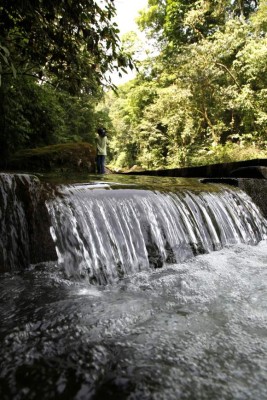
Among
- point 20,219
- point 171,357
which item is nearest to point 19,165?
point 20,219

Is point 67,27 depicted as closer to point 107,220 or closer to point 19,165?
point 107,220

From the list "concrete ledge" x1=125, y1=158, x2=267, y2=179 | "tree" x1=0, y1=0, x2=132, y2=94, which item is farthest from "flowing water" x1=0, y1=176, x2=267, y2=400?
"concrete ledge" x1=125, y1=158, x2=267, y2=179

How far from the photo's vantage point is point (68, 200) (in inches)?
150

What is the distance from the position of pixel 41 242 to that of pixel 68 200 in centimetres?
64

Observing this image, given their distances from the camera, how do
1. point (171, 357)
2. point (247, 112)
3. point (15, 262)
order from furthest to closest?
point (247, 112)
point (15, 262)
point (171, 357)

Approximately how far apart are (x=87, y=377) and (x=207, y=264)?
2576 mm

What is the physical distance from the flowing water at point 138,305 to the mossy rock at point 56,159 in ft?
18.1

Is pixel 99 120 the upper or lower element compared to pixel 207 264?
upper

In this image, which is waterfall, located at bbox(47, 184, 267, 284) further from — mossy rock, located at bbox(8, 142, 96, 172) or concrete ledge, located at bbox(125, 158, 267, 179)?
mossy rock, located at bbox(8, 142, 96, 172)

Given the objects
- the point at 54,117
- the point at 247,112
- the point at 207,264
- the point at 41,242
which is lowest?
the point at 207,264

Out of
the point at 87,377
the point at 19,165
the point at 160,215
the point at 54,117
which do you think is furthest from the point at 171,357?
the point at 54,117

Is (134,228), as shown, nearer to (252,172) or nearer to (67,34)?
(67,34)

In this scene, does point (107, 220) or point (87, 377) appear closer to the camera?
point (87, 377)

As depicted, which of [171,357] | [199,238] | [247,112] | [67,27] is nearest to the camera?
[171,357]
